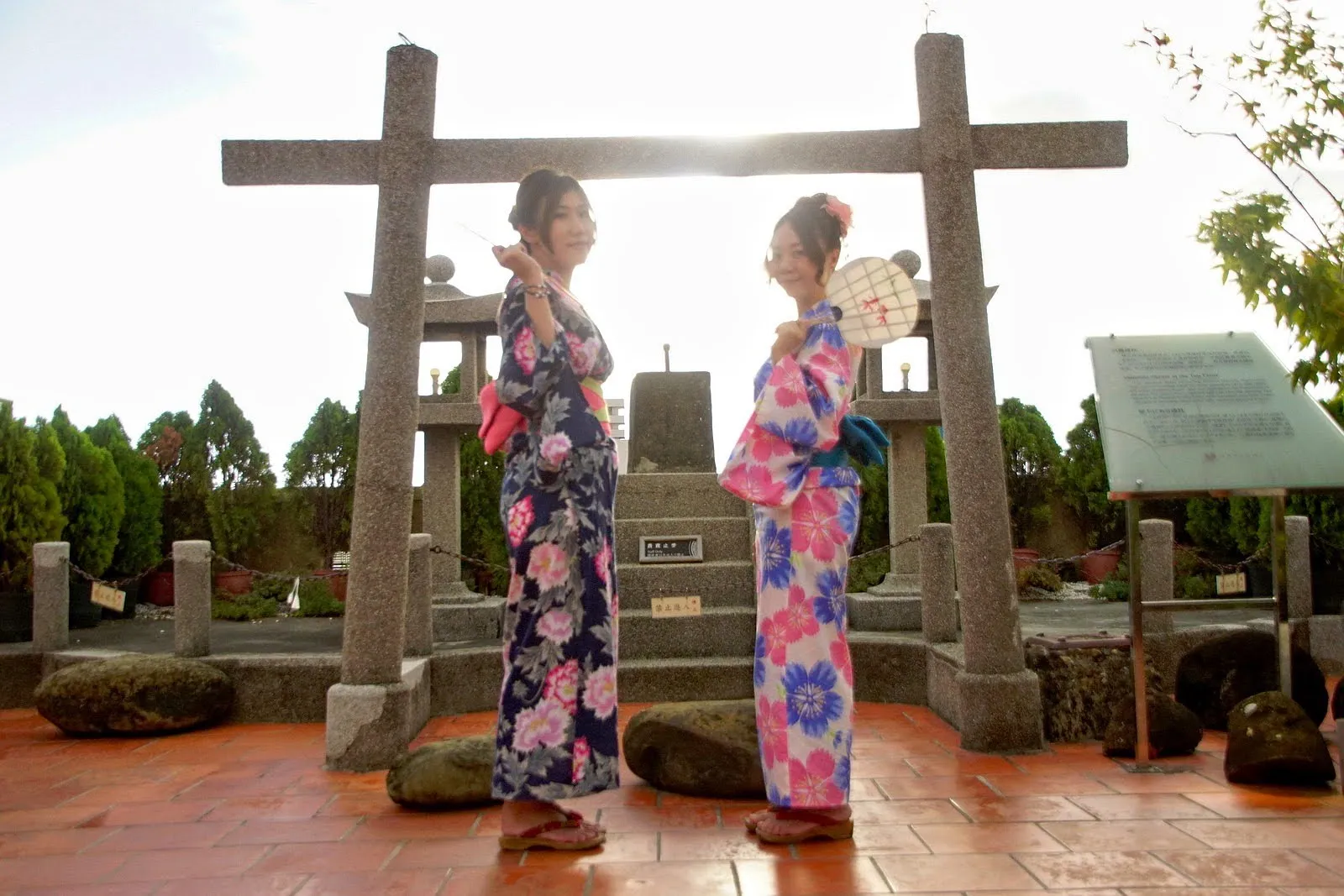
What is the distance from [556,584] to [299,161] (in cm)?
251

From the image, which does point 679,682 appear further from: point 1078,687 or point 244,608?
point 244,608

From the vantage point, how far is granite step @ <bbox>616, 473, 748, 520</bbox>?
7.31 meters

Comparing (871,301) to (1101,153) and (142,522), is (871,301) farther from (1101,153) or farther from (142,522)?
(142,522)

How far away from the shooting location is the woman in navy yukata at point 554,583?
3010 mm

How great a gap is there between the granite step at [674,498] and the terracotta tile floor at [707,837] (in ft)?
10.1

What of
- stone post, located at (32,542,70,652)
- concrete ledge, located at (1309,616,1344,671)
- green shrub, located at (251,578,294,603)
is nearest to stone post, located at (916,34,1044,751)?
concrete ledge, located at (1309,616,1344,671)

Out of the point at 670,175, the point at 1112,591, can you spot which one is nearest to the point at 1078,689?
the point at 670,175

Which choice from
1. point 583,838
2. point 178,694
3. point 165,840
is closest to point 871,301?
point 583,838

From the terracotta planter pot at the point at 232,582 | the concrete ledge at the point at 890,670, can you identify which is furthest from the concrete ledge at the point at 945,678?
the terracotta planter pot at the point at 232,582

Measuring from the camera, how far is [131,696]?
515cm

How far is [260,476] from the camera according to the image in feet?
37.8

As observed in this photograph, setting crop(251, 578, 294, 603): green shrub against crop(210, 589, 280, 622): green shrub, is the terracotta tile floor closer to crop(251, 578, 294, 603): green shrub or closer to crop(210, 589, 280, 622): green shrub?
crop(210, 589, 280, 622): green shrub

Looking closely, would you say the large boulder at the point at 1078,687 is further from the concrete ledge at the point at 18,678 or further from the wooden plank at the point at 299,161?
the concrete ledge at the point at 18,678

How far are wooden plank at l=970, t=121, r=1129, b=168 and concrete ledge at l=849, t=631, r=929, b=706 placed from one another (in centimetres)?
262
